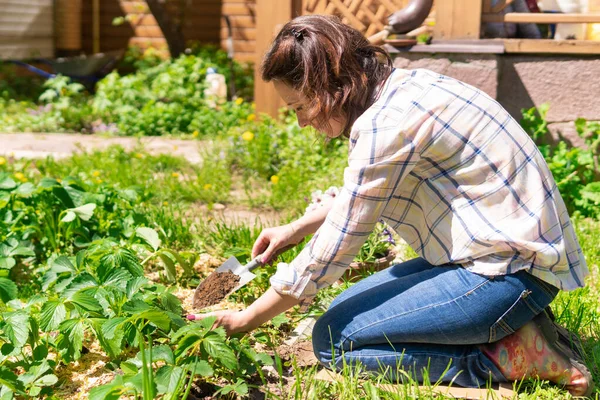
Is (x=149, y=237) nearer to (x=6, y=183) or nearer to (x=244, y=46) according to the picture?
(x=6, y=183)

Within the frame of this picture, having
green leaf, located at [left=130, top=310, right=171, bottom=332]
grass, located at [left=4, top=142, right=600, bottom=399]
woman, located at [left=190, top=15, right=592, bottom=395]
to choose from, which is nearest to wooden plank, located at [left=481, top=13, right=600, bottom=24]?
grass, located at [left=4, top=142, right=600, bottom=399]

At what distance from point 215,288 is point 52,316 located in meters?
0.66

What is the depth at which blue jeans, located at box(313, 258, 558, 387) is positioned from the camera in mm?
2268

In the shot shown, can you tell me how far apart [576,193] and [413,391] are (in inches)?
112

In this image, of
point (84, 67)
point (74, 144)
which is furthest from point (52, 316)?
point (84, 67)

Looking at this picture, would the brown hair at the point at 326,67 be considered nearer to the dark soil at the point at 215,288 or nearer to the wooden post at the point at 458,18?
the dark soil at the point at 215,288

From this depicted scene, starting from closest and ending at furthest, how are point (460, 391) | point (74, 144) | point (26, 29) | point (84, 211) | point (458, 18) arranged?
point (460, 391) < point (84, 211) < point (458, 18) < point (74, 144) < point (26, 29)

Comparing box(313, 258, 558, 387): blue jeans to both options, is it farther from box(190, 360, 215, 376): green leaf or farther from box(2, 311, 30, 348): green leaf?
box(2, 311, 30, 348): green leaf

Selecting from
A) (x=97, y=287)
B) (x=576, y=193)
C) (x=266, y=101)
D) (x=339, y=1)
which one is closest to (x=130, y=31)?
(x=266, y=101)

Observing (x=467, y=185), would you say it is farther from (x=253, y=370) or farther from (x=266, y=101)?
(x=266, y=101)

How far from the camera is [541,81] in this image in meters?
4.98

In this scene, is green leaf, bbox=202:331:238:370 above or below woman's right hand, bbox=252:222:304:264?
below

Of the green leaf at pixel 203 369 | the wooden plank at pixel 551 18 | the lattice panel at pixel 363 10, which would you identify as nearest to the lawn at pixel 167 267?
the green leaf at pixel 203 369

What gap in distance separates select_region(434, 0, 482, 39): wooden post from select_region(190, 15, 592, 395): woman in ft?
9.59
